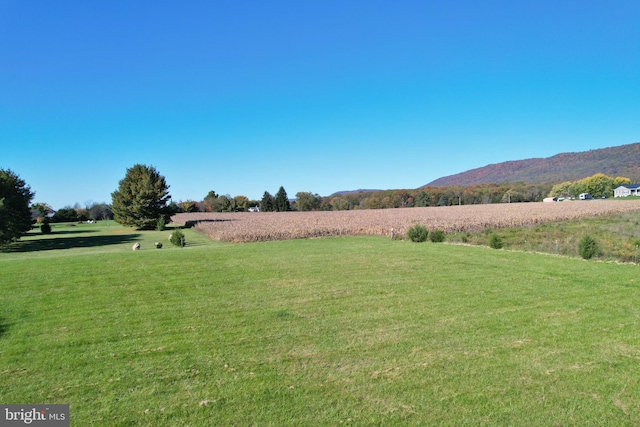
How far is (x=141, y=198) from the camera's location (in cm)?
3847

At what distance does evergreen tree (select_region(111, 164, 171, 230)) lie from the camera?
3878 cm

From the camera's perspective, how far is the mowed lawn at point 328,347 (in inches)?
160

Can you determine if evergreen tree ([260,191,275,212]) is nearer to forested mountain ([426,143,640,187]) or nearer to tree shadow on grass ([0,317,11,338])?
tree shadow on grass ([0,317,11,338])

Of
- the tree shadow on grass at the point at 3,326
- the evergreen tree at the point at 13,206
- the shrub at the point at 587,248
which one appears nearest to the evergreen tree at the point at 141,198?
the evergreen tree at the point at 13,206

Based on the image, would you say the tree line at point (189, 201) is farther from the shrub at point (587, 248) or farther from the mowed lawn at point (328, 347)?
the shrub at point (587, 248)

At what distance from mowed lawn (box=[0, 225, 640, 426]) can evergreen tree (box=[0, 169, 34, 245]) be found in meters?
17.3

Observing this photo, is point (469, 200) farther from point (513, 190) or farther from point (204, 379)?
point (204, 379)

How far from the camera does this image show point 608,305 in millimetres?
7609

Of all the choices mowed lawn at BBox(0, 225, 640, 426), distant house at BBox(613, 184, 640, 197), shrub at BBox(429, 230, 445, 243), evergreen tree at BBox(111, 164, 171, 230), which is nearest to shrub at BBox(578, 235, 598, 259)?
mowed lawn at BBox(0, 225, 640, 426)

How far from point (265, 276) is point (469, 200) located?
10529 centimetres

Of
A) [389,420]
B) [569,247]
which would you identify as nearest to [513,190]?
[569,247]

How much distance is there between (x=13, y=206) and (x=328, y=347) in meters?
31.8

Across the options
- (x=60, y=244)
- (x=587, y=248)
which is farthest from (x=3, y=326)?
(x=60, y=244)

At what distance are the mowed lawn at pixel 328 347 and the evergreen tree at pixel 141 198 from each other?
1167 inches
